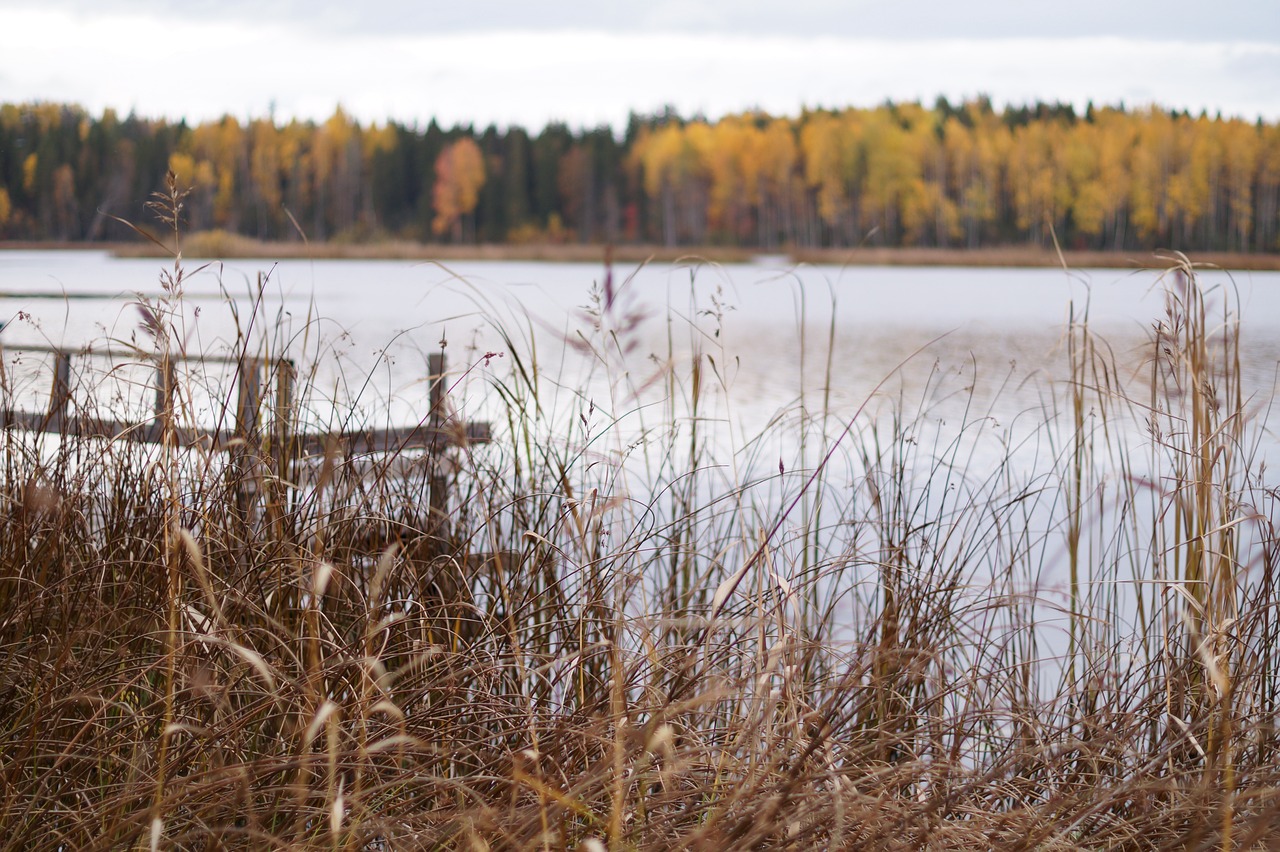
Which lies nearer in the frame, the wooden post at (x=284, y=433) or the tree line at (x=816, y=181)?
the wooden post at (x=284, y=433)

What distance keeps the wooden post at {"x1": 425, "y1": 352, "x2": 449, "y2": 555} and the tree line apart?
30171 millimetres

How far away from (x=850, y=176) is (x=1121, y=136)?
1005cm

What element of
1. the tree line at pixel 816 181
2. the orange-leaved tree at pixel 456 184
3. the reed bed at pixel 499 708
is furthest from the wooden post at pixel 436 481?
the orange-leaved tree at pixel 456 184

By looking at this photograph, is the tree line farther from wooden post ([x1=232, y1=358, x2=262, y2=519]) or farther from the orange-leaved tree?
wooden post ([x1=232, y1=358, x2=262, y2=519])

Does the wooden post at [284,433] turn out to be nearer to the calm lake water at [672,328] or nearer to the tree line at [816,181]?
the calm lake water at [672,328]

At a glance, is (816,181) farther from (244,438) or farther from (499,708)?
(499,708)

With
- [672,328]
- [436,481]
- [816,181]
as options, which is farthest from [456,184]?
[436,481]

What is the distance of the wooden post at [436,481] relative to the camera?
1.66 meters

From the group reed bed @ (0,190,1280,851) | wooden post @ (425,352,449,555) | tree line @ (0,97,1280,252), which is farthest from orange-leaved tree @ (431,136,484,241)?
reed bed @ (0,190,1280,851)

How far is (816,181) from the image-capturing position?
4541 cm

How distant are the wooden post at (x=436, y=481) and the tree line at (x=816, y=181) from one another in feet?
99.0

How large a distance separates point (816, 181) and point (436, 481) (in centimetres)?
4503

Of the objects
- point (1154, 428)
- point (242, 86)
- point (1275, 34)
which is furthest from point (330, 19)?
point (1154, 428)

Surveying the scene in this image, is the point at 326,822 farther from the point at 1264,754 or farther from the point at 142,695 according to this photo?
the point at 1264,754
